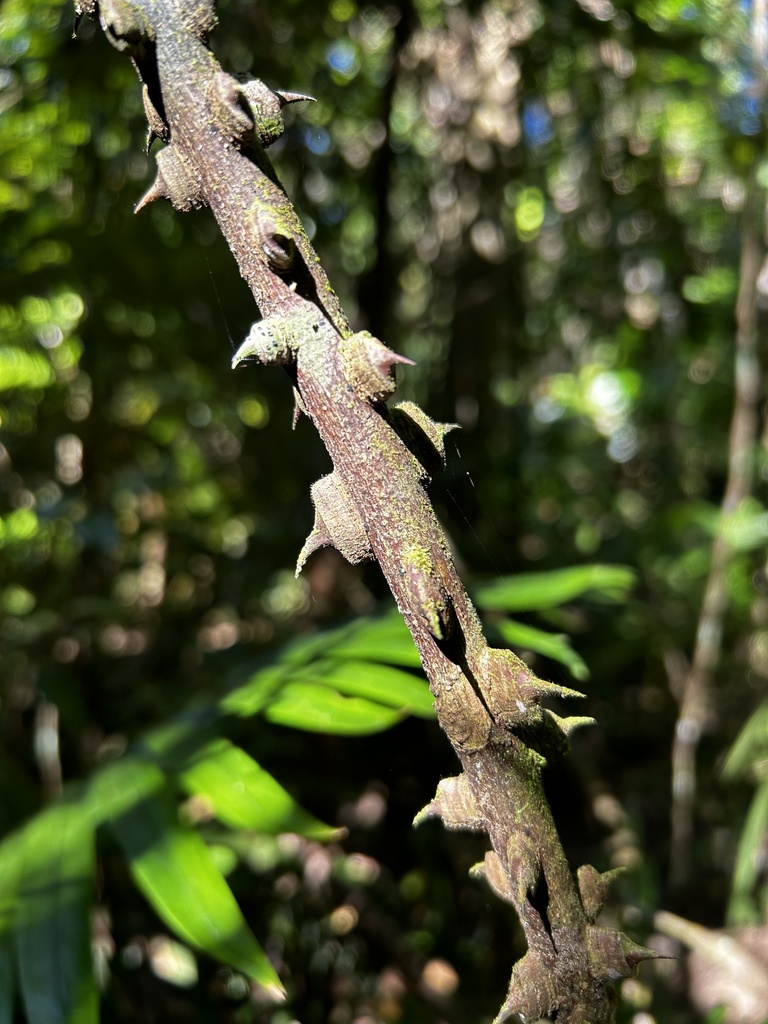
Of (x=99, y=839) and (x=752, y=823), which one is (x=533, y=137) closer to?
(x=752, y=823)

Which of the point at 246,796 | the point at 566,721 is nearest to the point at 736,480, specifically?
the point at 246,796

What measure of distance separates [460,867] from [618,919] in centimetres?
37

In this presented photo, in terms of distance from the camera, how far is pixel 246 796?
2.83 feet

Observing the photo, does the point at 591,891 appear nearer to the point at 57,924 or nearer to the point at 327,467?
the point at 57,924

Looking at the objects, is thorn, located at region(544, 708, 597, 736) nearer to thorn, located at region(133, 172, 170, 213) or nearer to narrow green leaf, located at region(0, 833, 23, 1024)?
thorn, located at region(133, 172, 170, 213)

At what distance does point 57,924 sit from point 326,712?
31cm

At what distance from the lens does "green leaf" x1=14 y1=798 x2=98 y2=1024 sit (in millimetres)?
702

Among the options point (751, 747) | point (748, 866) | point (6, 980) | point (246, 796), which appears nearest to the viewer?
point (6, 980)

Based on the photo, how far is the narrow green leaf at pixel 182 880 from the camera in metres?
0.71

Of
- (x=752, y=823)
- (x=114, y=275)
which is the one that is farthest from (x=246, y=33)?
(x=752, y=823)

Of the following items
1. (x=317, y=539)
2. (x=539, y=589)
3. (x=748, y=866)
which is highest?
(x=317, y=539)

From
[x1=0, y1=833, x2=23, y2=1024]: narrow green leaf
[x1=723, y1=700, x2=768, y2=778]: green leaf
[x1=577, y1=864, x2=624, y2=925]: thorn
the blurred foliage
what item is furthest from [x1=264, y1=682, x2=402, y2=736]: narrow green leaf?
[x1=723, y1=700, x2=768, y2=778]: green leaf

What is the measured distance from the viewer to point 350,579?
6.83 ft

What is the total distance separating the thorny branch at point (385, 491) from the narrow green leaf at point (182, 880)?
327mm
